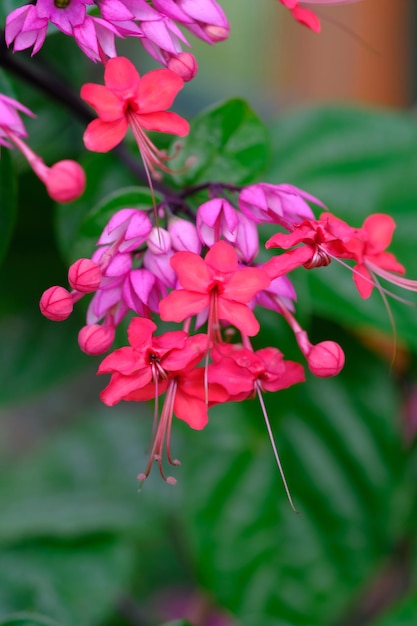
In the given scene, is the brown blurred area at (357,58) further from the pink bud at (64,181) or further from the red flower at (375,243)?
the pink bud at (64,181)

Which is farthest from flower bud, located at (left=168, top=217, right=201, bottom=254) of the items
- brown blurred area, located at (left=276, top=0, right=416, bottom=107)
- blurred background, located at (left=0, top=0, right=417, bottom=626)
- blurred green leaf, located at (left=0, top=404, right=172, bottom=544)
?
brown blurred area, located at (left=276, top=0, right=416, bottom=107)

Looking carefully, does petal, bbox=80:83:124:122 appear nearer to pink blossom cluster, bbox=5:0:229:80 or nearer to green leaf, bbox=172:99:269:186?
pink blossom cluster, bbox=5:0:229:80

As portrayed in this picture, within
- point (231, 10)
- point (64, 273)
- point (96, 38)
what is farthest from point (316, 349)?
point (231, 10)

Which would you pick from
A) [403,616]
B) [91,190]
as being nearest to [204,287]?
[91,190]

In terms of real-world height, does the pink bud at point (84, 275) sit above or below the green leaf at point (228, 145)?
below

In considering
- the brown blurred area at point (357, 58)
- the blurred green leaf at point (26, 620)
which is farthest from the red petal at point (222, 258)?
the brown blurred area at point (357, 58)
